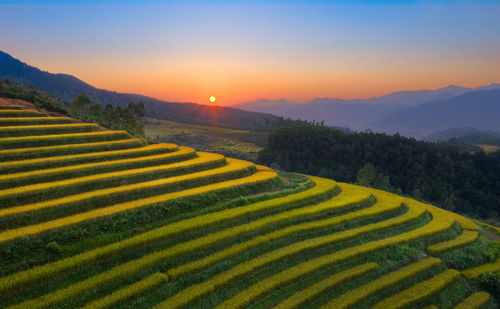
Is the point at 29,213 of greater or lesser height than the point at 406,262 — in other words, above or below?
above

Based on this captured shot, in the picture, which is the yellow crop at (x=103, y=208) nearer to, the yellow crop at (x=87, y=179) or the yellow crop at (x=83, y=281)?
the yellow crop at (x=87, y=179)

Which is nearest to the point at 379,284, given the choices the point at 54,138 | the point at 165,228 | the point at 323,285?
the point at 323,285

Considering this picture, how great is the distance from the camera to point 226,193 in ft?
59.0

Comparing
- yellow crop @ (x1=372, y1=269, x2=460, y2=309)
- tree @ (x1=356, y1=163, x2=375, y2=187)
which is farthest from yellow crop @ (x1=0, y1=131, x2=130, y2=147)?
tree @ (x1=356, y1=163, x2=375, y2=187)

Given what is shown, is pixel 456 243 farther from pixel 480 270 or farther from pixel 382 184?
pixel 382 184

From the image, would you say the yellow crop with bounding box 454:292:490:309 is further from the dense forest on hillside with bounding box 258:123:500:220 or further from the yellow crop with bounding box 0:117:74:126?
the dense forest on hillside with bounding box 258:123:500:220

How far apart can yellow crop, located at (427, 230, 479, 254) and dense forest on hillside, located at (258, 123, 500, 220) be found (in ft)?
98.2

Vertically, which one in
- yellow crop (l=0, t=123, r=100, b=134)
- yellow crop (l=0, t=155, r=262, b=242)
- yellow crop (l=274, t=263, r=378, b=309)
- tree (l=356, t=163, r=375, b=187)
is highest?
yellow crop (l=0, t=123, r=100, b=134)

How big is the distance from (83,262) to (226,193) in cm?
897

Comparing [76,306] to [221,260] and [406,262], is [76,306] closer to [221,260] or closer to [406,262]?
[221,260]

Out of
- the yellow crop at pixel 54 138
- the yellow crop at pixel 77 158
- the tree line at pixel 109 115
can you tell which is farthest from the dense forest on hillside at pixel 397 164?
the yellow crop at pixel 54 138

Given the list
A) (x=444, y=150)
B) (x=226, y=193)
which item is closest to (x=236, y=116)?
(x=444, y=150)

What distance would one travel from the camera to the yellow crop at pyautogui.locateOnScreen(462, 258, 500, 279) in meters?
14.8

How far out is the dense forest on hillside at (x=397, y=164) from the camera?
5071cm
